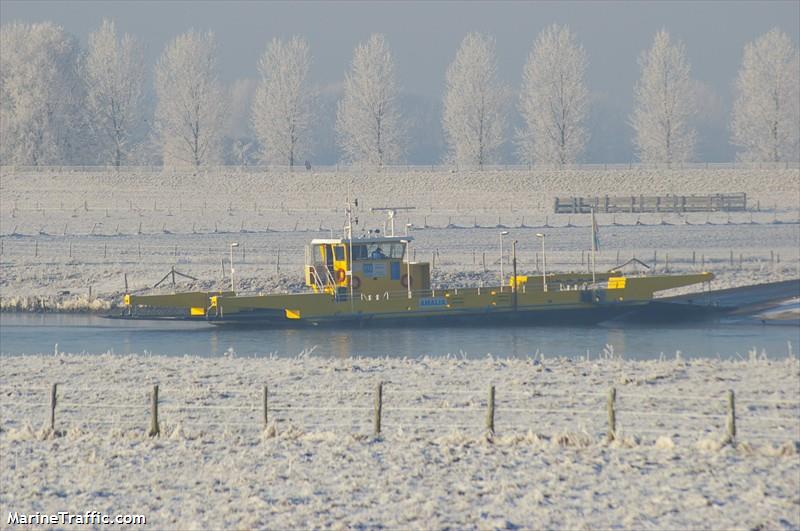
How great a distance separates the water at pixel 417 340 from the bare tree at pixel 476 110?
4683 cm

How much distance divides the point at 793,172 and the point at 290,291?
3991cm

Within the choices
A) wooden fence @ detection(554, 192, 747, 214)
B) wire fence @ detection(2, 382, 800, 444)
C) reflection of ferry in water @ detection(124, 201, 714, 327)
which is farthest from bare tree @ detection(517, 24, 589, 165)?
wire fence @ detection(2, 382, 800, 444)

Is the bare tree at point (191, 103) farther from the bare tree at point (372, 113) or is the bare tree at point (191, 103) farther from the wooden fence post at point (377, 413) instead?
the wooden fence post at point (377, 413)

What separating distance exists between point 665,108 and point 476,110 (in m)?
12.9

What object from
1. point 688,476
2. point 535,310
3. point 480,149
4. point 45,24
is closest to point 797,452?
point 688,476

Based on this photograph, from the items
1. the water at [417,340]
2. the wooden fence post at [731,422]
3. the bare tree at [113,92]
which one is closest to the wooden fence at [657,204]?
the water at [417,340]

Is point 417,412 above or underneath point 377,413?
underneath

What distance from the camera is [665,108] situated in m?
87.9

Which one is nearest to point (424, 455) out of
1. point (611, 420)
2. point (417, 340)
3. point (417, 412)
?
point (611, 420)

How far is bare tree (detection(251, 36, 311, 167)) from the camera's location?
91.2 metres

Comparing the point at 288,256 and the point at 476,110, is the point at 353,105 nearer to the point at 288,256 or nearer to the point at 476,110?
the point at 476,110

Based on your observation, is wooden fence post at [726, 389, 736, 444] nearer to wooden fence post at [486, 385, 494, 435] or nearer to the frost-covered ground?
the frost-covered ground

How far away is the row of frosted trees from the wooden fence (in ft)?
59.4

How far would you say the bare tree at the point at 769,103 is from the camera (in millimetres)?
86188
